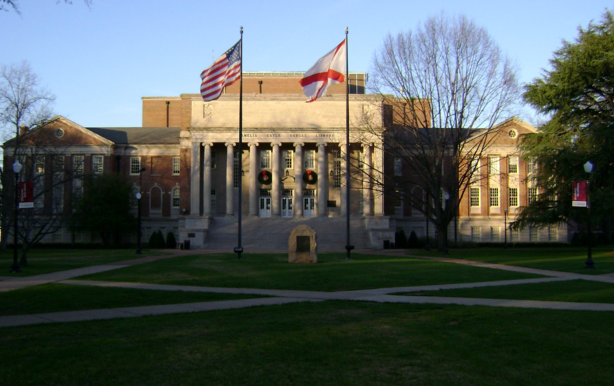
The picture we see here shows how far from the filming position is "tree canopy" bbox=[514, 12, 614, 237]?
36.3 m

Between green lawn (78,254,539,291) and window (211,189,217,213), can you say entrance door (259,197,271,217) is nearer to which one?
window (211,189,217,213)

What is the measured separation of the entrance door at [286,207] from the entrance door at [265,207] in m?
1.42

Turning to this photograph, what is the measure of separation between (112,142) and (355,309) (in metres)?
55.3

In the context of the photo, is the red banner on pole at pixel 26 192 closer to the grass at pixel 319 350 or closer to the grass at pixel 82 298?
the grass at pixel 82 298

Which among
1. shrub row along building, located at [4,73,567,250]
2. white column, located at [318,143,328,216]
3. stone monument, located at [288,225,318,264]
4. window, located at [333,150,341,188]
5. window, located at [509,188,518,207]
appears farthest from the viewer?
window, located at [509,188,518,207]

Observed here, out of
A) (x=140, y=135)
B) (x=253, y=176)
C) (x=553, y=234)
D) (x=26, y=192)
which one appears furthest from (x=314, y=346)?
(x=140, y=135)

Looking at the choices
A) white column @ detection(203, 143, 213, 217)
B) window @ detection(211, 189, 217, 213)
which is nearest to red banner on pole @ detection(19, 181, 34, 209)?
white column @ detection(203, 143, 213, 217)

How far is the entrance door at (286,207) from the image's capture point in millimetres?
60562

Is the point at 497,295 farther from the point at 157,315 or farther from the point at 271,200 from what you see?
the point at 271,200

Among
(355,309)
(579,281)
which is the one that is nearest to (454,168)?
(579,281)

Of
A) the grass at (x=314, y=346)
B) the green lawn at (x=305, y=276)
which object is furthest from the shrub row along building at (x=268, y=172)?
the grass at (x=314, y=346)

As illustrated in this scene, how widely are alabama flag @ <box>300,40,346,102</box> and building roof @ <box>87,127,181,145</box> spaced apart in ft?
124

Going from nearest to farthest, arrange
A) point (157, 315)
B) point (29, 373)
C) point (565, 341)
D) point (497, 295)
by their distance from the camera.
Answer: point (29, 373), point (565, 341), point (157, 315), point (497, 295)

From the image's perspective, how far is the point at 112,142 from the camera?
6188 centimetres
